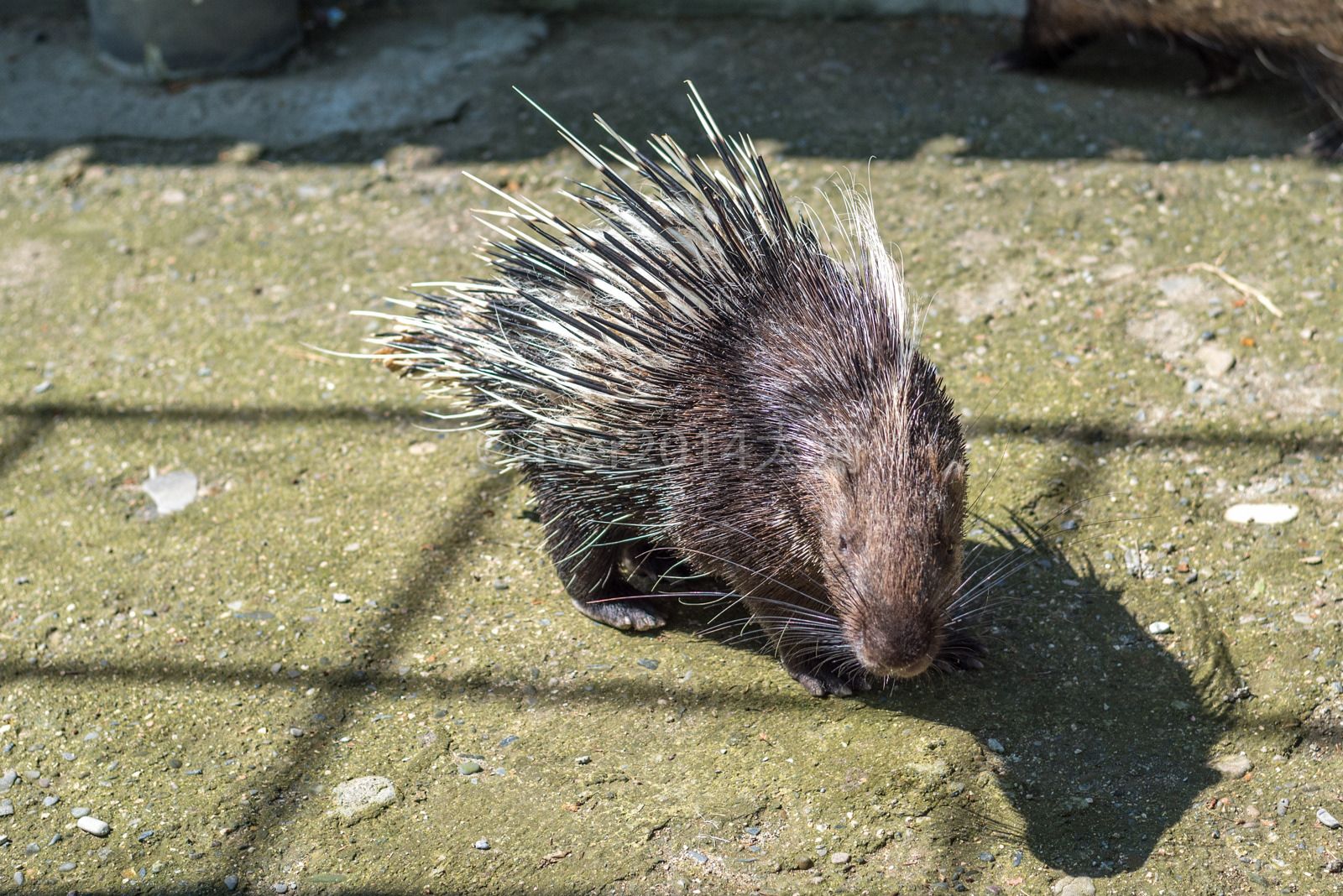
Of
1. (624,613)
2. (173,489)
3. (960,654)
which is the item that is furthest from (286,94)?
(960,654)

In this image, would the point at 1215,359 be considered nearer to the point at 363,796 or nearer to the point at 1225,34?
the point at 1225,34

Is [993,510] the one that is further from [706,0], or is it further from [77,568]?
[706,0]

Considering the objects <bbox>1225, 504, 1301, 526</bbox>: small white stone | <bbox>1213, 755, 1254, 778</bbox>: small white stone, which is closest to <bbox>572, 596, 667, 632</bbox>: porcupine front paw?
<bbox>1213, 755, 1254, 778</bbox>: small white stone

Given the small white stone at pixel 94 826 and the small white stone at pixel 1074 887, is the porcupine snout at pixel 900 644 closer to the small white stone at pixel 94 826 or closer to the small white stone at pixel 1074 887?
the small white stone at pixel 1074 887

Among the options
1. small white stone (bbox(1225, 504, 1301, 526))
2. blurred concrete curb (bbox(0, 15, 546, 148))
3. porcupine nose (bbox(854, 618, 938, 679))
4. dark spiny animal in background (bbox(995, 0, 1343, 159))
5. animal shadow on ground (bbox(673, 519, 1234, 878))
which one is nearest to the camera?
porcupine nose (bbox(854, 618, 938, 679))

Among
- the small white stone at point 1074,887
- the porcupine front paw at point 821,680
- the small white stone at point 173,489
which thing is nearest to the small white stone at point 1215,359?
the porcupine front paw at point 821,680

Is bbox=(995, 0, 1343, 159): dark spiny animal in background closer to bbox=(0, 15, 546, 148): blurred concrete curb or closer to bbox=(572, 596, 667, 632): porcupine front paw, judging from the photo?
bbox=(0, 15, 546, 148): blurred concrete curb

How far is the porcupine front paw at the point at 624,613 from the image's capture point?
350 centimetres

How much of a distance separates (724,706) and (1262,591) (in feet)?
5.36

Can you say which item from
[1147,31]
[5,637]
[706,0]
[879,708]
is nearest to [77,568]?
[5,637]

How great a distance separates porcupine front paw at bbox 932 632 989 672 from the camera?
3.27 metres

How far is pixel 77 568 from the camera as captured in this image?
3850 mm

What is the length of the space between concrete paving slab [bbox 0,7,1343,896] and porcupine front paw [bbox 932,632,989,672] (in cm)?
8

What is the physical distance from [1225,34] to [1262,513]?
3.09m
